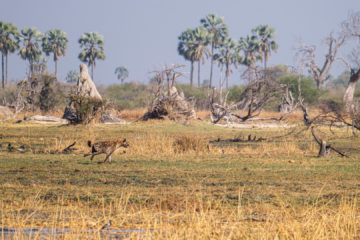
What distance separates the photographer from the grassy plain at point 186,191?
699 cm

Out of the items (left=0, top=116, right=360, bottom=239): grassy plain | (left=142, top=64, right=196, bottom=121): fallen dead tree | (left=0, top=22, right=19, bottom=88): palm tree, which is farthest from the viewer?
(left=0, top=22, right=19, bottom=88): palm tree

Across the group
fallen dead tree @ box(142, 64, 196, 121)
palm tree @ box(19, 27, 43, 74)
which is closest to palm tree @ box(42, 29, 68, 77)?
palm tree @ box(19, 27, 43, 74)

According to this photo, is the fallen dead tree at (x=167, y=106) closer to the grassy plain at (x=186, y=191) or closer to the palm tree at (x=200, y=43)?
the grassy plain at (x=186, y=191)

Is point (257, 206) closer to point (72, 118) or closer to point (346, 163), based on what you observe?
point (346, 163)

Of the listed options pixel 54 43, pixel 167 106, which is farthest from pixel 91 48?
pixel 167 106

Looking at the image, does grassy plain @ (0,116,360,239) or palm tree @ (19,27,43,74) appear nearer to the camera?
grassy plain @ (0,116,360,239)

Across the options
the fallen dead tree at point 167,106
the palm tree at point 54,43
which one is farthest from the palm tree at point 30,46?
the fallen dead tree at point 167,106

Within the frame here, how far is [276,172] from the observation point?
13.5 metres

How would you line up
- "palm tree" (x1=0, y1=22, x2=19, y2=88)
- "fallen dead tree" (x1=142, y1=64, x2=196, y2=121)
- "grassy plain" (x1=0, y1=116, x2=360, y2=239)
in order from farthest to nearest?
1. "palm tree" (x1=0, y1=22, x2=19, y2=88)
2. "fallen dead tree" (x1=142, y1=64, x2=196, y2=121)
3. "grassy plain" (x1=0, y1=116, x2=360, y2=239)

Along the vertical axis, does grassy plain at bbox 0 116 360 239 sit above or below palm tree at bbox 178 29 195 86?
below

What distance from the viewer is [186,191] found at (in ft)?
29.2

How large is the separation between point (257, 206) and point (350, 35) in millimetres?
38612

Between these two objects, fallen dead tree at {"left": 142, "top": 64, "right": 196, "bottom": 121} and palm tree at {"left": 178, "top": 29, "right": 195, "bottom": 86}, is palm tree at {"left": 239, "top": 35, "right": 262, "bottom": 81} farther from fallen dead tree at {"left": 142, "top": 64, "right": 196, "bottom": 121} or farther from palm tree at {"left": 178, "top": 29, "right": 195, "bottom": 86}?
fallen dead tree at {"left": 142, "top": 64, "right": 196, "bottom": 121}

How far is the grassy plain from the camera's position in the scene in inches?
275
